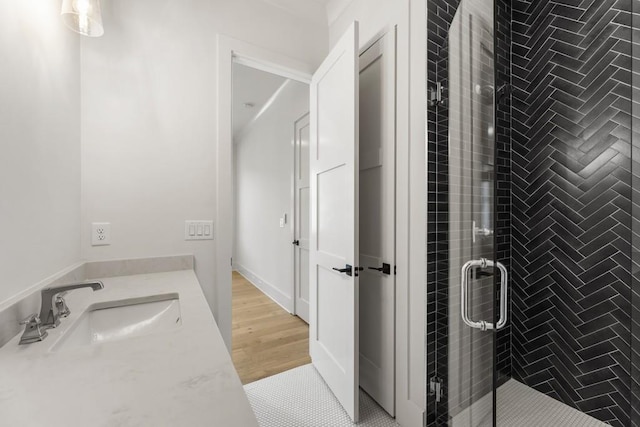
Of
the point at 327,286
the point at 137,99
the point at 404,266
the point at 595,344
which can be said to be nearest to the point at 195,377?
the point at 404,266

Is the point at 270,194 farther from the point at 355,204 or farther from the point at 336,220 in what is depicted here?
the point at 355,204

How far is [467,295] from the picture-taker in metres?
1.05

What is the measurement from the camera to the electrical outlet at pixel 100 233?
1.49 meters

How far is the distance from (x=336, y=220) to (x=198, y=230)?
872mm

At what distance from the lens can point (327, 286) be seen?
1.88m

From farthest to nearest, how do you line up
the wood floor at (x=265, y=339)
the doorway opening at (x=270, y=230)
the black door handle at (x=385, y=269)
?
the doorway opening at (x=270, y=230) → the wood floor at (x=265, y=339) → the black door handle at (x=385, y=269)

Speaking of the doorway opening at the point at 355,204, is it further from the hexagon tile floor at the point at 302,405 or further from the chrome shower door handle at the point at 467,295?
the chrome shower door handle at the point at 467,295

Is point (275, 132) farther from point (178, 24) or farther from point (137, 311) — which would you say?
point (137, 311)

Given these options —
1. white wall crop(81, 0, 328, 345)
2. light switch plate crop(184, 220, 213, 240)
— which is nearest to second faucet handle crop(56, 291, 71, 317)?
white wall crop(81, 0, 328, 345)

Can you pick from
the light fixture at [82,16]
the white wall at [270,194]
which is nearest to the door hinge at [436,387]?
the white wall at [270,194]

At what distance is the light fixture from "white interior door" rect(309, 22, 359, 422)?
122 cm

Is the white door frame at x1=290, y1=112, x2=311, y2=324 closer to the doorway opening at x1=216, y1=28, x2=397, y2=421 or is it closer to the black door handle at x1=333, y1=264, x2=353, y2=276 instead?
the doorway opening at x1=216, y1=28, x2=397, y2=421

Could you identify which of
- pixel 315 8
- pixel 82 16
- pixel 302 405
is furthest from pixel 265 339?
pixel 315 8

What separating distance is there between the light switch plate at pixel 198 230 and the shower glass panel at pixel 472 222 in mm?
1392
